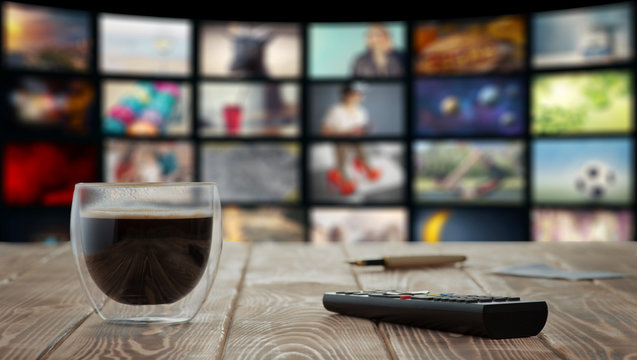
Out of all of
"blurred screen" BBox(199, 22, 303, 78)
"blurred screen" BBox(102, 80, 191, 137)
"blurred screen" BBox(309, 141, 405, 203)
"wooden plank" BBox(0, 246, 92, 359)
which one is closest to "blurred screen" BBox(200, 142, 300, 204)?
"blurred screen" BBox(309, 141, 405, 203)

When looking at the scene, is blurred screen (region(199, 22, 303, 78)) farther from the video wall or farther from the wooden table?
the wooden table

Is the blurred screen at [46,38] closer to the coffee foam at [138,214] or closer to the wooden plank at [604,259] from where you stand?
the wooden plank at [604,259]

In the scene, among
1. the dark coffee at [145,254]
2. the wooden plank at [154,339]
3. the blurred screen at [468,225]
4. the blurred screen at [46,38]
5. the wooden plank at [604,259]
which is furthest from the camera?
the blurred screen at [468,225]

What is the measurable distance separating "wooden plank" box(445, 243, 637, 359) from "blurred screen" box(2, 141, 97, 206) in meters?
2.56

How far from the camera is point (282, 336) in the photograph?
1.93 ft

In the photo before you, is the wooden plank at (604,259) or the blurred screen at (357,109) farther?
the blurred screen at (357,109)

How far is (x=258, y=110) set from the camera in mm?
3553

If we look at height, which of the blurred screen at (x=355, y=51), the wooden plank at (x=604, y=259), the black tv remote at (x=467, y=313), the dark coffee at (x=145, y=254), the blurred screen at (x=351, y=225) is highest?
the blurred screen at (x=355, y=51)

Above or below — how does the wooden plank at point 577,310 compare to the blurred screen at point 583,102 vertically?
below

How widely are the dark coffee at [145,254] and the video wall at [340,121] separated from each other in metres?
2.85

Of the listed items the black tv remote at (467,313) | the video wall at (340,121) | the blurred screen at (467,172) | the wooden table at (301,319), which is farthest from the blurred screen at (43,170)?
the black tv remote at (467,313)

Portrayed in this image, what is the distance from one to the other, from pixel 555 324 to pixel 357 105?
2957 millimetres

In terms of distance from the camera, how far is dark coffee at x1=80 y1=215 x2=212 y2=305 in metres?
0.64

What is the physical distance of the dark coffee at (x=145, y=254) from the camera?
637 millimetres
